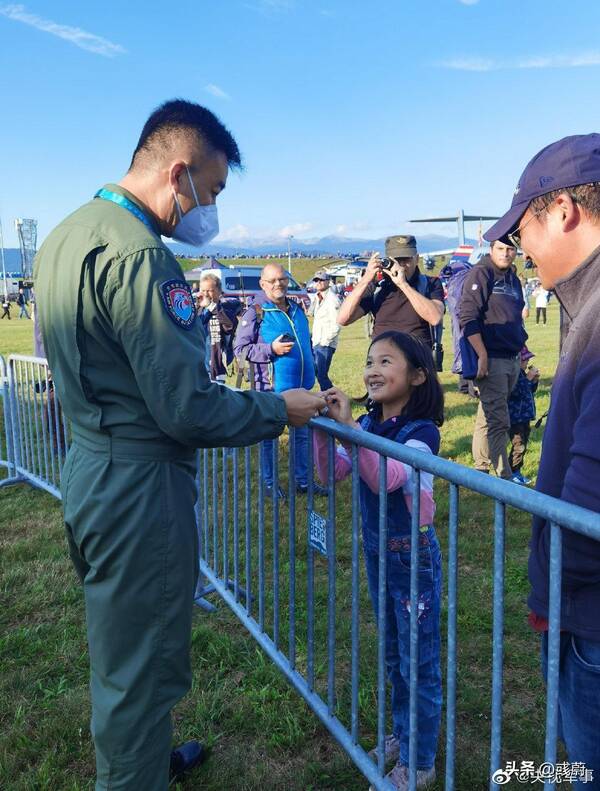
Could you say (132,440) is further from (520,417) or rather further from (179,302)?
(520,417)

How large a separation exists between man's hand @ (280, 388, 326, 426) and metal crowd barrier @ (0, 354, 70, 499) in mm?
3554

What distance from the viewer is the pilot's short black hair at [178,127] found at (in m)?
1.91

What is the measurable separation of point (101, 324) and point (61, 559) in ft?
10.7

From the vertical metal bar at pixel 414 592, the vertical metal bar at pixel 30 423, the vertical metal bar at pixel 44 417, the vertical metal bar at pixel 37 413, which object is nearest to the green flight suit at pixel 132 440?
the vertical metal bar at pixel 414 592

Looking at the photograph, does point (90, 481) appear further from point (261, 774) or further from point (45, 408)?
point (45, 408)

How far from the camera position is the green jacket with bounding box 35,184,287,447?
5.38ft

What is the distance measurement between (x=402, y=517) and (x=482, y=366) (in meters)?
3.40

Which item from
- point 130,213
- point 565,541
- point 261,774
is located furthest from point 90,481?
point 261,774

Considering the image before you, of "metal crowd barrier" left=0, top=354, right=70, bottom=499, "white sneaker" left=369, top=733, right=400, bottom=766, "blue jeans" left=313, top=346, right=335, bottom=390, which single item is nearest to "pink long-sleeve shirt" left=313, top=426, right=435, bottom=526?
"white sneaker" left=369, top=733, right=400, bottom=766

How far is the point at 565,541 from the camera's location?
136 centimetres

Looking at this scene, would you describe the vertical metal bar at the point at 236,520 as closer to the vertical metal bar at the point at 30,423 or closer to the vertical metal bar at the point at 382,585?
the vertical metal bar at the point at 382,585

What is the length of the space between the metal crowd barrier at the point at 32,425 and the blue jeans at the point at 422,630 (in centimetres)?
352

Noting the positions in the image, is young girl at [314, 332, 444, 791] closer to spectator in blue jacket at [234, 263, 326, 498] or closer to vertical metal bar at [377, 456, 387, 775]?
vertical metal bar at [377, 456, 387, 775]

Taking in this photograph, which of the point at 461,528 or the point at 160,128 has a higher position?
the point at 160,128
